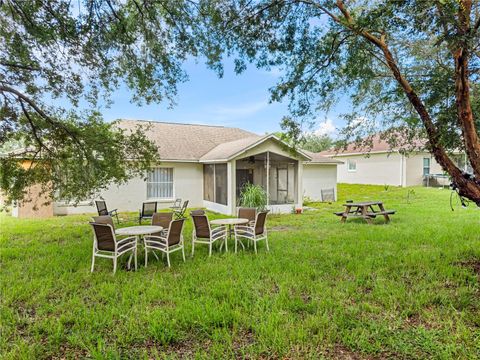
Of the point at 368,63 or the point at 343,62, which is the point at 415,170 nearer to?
the point at 368,63

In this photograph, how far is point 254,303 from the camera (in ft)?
14.9

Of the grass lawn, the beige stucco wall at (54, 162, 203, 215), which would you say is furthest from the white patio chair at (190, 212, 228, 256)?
the beige stucco wall at (54, 162, 203, 215)

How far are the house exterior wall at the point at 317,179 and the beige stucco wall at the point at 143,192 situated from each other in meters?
6.74

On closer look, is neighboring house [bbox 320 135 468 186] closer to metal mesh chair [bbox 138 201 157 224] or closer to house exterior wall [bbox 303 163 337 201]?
house exterior wall [bbox 303 163 337 201]

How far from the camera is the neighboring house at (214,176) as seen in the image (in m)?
14.0

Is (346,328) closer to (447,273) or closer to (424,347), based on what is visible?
(424,347)

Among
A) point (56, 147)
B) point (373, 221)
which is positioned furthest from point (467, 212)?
point (56, 147)

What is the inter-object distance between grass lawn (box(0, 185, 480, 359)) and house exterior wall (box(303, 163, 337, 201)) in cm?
1070

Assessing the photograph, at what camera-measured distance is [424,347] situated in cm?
346

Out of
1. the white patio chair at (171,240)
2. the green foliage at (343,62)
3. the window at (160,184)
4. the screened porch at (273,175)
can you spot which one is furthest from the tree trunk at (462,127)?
the window at (160,184)

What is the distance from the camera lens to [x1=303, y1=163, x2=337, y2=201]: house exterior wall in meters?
18.9

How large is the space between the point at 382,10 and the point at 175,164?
1316 cm

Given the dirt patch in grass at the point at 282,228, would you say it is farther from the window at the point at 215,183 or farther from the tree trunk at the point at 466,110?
the tree trunk at the point at 466,110

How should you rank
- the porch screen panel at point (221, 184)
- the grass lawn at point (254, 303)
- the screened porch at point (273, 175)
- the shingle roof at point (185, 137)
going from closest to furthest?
the grass lawn at point (254, 303) → the porch screen panel at point (221, 184) → the screened porch at point (273, 175) → the shingle roof at point (185, 137)
